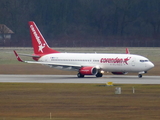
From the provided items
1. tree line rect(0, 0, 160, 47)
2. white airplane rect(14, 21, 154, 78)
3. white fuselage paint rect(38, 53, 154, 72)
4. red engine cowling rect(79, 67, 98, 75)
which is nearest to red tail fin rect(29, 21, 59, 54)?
white airplane rect(14, 21, 154, 78)

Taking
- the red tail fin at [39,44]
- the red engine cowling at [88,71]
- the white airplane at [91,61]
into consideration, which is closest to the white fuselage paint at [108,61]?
the white airplane at [91,61]

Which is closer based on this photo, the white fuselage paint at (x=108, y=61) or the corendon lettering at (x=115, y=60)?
the white fuselage paint at (x=108, y=61)

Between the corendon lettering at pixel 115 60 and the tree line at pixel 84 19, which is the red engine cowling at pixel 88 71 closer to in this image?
the corendon lettering at pixel 115 60

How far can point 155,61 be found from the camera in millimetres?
78875

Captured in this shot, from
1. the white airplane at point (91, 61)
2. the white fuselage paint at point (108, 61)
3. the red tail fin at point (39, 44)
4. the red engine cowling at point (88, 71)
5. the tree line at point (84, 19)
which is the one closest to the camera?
the white fuselage paint at point (108, 61)

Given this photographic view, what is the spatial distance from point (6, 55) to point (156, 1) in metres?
48.2

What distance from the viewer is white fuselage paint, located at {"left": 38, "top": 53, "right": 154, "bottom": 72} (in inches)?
2036

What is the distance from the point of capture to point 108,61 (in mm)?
53062

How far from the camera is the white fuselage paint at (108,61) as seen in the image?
170 feet

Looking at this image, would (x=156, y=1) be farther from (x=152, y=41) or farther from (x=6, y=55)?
(x=6, y=55)

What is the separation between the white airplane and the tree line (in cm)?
5643

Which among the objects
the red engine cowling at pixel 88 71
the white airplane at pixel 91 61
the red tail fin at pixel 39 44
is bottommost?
the red engine cowling at pixel 88 71

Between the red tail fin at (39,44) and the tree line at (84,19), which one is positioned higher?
the tree line at (84,19)
